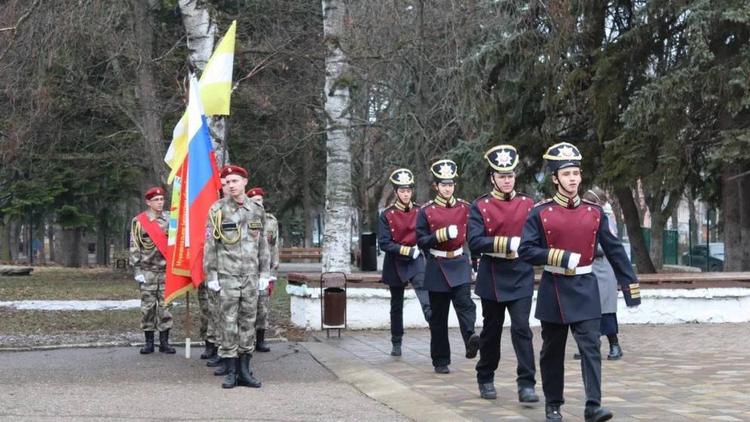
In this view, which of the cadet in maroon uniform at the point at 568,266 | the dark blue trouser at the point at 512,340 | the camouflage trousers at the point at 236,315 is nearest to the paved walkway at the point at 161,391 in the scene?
the camouflage trousers at the point at 236,315

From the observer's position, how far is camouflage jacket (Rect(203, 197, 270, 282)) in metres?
9.76

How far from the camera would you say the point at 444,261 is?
33.5 feet

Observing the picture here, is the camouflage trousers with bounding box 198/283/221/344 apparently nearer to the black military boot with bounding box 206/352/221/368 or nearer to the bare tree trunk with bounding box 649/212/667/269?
the black military boot with bounding box 206/352/221/368

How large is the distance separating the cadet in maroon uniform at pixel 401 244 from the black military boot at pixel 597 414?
401 cm

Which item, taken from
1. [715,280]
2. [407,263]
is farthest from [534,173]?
[407,263]

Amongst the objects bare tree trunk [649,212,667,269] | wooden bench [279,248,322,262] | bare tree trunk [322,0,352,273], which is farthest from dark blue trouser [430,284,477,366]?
wooden bench [279,248,322,262]

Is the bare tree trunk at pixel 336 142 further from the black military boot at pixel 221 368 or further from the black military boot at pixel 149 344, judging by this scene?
the black military boot at pixel 221 368

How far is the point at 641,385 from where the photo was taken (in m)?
9.52

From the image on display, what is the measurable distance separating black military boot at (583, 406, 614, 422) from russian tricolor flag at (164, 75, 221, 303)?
16.2 feet

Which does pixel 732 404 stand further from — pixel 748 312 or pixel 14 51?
pixel 14 51

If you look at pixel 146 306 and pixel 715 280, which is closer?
pixel 146 306

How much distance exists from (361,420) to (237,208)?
9.06 ft

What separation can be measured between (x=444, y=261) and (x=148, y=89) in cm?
1472

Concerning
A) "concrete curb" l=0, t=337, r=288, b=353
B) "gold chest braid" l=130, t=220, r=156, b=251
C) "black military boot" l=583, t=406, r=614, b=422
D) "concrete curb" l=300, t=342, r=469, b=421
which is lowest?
"concrete curb" l=300, t=342, r=469, b=421
